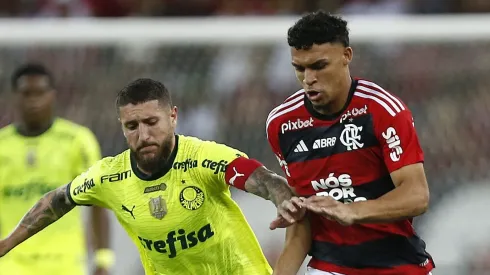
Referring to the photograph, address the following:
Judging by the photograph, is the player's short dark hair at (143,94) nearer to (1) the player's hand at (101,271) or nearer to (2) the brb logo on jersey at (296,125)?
(2) the brb logo on jersey at (296,125)

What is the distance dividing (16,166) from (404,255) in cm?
371

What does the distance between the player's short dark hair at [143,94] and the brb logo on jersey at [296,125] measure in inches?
24.4

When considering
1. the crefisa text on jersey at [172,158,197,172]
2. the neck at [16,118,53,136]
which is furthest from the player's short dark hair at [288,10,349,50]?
the neck at [16,118,53,136]

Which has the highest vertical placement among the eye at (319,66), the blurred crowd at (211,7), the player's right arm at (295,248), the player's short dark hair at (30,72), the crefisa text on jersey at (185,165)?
the blurred crowd at (211,7)

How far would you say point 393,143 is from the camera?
175 inches

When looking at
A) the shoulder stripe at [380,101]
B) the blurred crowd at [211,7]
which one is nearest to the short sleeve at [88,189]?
the shoulder stripe at [380,101]

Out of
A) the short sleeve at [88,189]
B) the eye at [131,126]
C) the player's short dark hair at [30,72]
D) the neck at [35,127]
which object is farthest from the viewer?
the player's short dark hair at [30,72]

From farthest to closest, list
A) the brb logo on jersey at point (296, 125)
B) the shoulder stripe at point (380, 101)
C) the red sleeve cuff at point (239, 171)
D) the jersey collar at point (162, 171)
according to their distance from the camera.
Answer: the jersey collar at point (162, 171) < the red sleeve cuff at point (239, 171) < the brb logo on jersey at point (296, 125) < the shoulder stripe at point (380, 101)

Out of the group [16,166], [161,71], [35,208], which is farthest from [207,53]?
[35,208]

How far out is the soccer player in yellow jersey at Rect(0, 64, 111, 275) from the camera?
24.3 feet

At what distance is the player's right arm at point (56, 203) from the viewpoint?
5.23 m

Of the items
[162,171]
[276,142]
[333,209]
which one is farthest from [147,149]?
[333,209]

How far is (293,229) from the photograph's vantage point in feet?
16.0

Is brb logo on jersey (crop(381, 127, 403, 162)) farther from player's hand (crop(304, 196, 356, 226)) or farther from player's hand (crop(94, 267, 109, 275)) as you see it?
player's hand (crop(94, 267, 109, 275))
